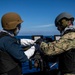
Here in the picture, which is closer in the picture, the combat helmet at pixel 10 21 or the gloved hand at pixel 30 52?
the combat helmet at pixel 10 21

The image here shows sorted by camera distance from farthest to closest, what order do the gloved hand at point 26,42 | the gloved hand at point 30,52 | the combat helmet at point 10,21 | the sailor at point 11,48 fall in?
the gloved hand at point 26,42 → the gloved hand at point 30,52 → the combat helmet at point 10,21 → the sailor at point 11,48

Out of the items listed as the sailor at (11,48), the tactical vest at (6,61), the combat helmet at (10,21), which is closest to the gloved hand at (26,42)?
the sailor at (11,48)

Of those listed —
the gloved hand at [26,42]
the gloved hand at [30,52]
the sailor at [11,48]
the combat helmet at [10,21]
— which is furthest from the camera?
the gloved hand at [26,42]

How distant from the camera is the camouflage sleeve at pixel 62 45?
181 inches

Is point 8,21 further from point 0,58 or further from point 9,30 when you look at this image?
point 0,58

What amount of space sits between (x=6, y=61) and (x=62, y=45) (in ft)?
3.43

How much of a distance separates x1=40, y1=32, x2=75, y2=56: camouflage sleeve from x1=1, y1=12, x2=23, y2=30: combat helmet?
68cm

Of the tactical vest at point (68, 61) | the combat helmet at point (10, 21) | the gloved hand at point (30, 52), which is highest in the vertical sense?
the combat helmet at point (10, 21)

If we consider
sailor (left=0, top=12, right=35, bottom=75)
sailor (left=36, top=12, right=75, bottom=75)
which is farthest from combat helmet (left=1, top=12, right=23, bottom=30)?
sailor (left=36, top=12, right=75, bottom=75)

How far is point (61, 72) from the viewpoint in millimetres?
4906

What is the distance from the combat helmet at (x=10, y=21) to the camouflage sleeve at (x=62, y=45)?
26.8 inches

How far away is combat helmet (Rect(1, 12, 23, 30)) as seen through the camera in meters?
4.59

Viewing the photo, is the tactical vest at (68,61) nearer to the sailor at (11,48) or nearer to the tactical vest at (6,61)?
the sailor at (11,48)

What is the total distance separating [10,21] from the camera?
462 centimetres
